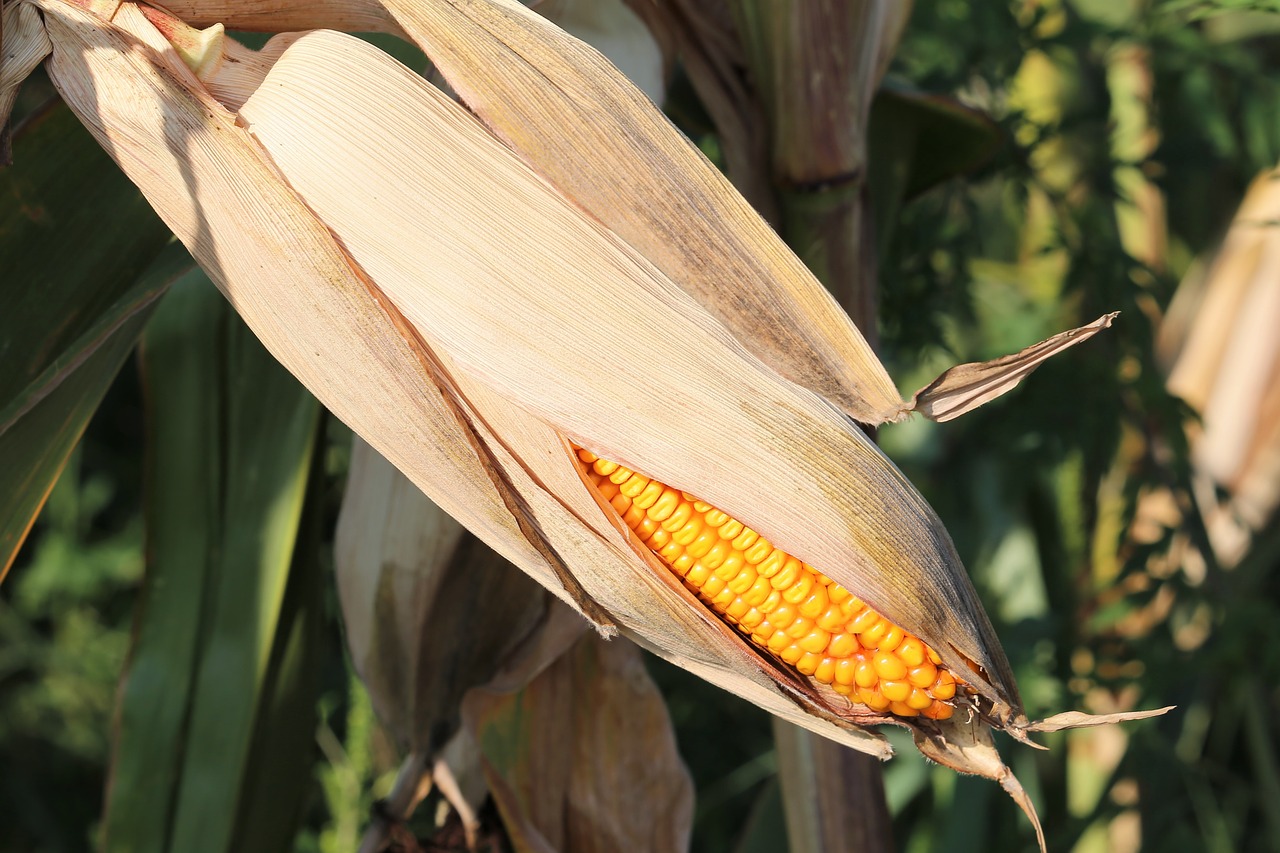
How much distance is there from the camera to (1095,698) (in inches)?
34.5

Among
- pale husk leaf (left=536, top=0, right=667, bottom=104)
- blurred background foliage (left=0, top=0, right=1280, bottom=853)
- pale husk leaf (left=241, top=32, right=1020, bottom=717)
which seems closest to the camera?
pale husk leaf (left=241, top=32, right=1020, bottom=717)

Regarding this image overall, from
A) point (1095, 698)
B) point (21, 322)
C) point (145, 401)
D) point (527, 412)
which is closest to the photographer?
point (527, 412)

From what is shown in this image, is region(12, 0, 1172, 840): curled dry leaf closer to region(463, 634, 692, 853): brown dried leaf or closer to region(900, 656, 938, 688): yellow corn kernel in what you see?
region(900, 656, 938, 688): yellow corn kernel

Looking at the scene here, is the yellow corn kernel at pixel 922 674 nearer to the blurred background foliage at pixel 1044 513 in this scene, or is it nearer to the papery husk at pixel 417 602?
the papery husk at pixel 417 602

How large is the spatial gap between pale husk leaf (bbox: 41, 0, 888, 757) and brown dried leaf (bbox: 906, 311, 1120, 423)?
0.10 metres

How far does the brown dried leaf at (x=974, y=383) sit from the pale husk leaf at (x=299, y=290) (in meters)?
0.10

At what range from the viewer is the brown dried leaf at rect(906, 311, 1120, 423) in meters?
0.34

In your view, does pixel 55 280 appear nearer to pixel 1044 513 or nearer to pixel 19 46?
pixel 19 46

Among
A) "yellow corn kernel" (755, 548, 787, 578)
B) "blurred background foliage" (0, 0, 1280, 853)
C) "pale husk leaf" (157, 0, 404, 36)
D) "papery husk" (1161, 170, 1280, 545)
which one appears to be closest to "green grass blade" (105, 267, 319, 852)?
"blurred background foliage" (0, 0, 1280, 853)

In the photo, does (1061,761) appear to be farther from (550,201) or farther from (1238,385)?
(550,201)

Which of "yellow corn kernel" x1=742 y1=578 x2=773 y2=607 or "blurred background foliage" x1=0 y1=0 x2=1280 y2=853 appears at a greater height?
"yellow corn kernel" x1=742 y1=578 x2=773 y2=607

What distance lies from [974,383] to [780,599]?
0.10 m

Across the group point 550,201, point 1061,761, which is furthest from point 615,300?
point 1061,761

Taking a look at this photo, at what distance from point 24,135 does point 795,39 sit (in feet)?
1.08
